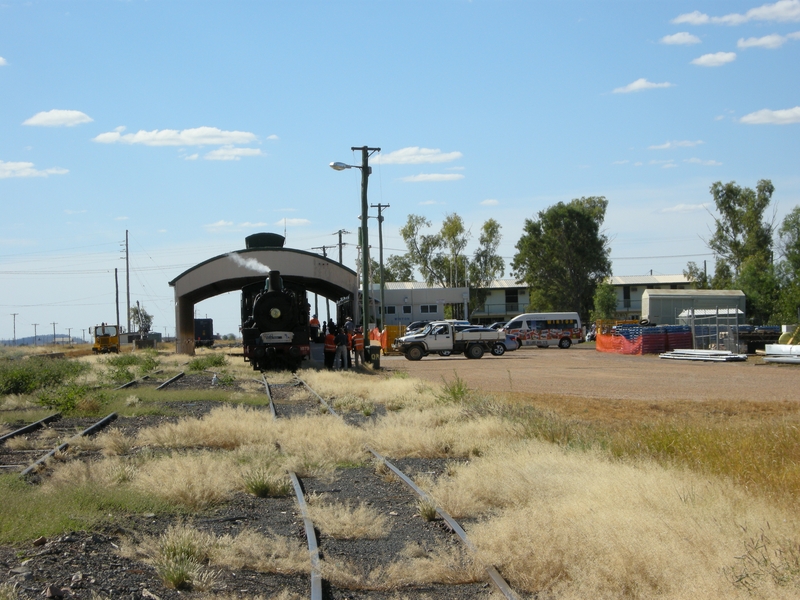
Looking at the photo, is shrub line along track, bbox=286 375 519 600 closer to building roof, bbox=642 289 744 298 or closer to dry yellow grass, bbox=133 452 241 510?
dry yellow grass, bbox=133 452 241 510

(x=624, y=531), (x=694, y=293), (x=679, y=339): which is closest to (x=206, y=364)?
(x=679, y=339)

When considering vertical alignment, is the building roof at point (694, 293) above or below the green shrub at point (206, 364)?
above

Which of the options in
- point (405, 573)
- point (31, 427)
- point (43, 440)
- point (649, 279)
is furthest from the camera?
point (649, 279)

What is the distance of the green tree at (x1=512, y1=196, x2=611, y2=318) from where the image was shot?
79188mm

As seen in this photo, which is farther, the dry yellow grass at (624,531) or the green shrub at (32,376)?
the green shrub at (32,376)

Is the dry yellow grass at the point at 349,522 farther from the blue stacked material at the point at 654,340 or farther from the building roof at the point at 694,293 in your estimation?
the building roof at the point at 694,293

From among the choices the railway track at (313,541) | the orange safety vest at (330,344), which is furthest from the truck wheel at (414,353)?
the railway track at (313,541)

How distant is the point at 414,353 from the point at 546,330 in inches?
656

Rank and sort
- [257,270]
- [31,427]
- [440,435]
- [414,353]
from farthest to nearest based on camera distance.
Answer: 1. [257,270]
2. [414,353]
3. [31,427]
4. [440,435]

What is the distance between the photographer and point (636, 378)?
27.1 metres

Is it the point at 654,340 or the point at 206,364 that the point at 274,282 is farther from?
the point at 654,340

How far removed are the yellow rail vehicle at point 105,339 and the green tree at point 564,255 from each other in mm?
38594

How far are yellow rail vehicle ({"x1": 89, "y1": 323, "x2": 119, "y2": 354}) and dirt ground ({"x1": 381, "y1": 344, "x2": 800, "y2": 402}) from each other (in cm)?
3528

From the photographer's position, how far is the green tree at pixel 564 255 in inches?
3118
